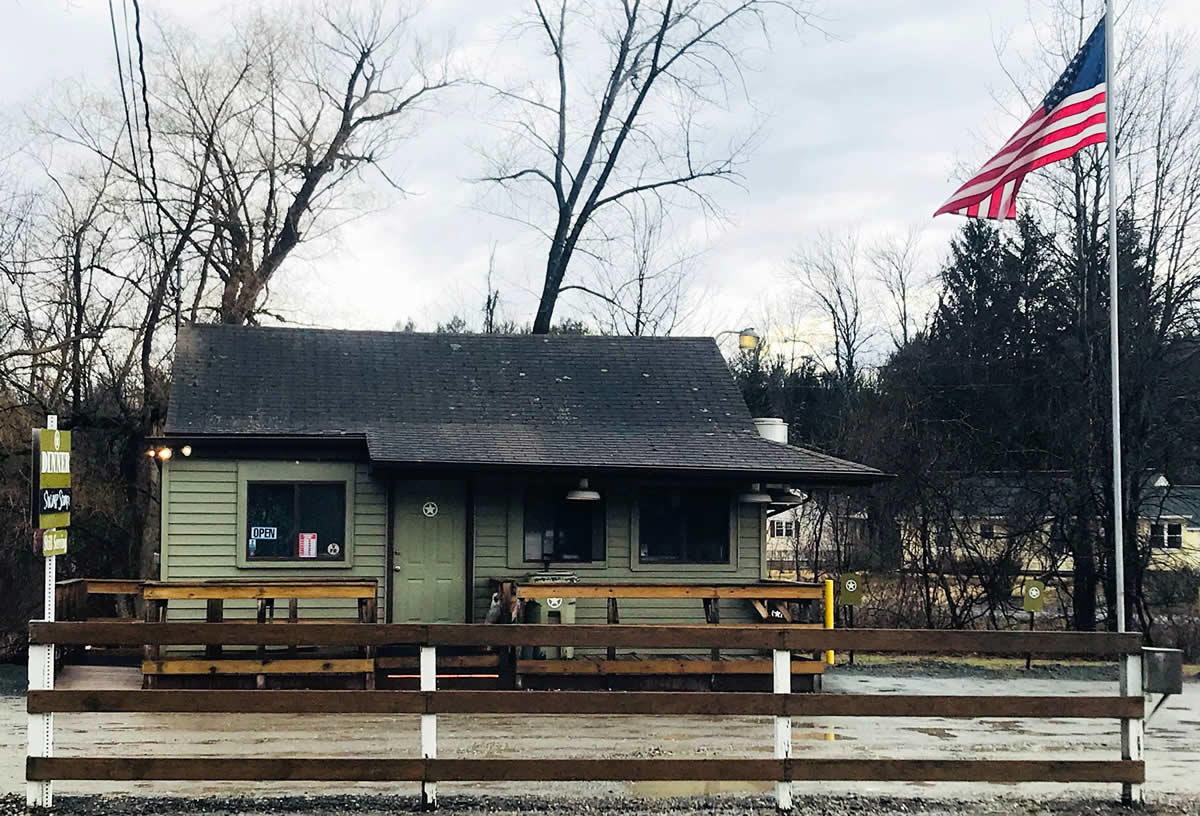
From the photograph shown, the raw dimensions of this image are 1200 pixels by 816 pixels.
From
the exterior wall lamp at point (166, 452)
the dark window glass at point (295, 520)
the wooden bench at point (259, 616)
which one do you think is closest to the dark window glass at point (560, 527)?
the dark window glass at point (295, 520)

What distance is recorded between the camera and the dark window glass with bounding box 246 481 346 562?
15.9m

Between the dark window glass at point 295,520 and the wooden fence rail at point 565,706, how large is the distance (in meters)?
8.26

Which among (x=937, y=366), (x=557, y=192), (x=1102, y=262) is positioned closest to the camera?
(x=1102, y=262)

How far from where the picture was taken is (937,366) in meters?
39.3

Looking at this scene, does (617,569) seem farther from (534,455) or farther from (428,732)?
(428,732)

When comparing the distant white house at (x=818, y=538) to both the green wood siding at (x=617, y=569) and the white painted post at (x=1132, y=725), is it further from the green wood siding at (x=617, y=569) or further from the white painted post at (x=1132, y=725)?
the white painted post at (x=1132, y=725)

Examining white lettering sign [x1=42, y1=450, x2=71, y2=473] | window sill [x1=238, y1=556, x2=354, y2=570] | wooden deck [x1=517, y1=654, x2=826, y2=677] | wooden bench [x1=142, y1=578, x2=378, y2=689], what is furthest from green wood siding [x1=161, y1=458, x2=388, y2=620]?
white lettering sign [x1=42, y1=450, x2=71, y2=473]

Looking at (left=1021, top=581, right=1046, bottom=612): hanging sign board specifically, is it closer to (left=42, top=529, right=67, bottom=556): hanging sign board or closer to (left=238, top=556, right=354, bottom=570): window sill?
(left=238, top=556, right=354, bottom=570): window sill

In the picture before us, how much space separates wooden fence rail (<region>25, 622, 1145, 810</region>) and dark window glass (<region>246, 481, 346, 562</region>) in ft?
27.1

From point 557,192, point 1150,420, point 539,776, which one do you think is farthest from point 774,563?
point 539,776

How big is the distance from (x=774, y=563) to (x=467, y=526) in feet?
83.8

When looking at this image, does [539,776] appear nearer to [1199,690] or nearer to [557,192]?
[1199,690]

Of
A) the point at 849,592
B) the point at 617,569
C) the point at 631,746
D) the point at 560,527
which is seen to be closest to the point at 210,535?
the point at 560,527

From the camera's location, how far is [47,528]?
320 inches
